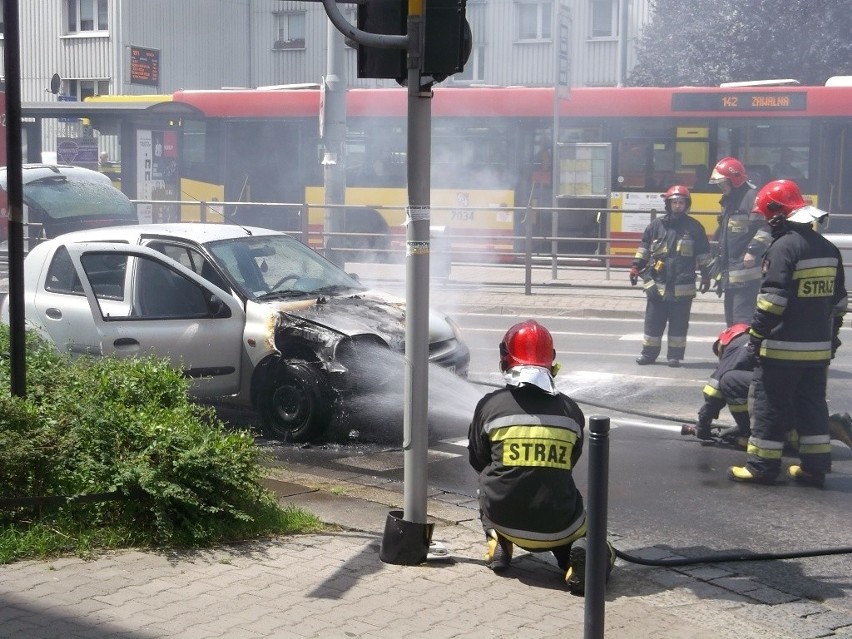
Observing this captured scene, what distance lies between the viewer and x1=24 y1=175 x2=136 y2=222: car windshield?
1698 cm

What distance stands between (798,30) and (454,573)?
31123 mm

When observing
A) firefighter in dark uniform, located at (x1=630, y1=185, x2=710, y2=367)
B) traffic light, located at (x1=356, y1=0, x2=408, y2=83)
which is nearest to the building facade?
firefighter in dark uniform, located at (x1=630, y1=185, x2=710, y2=367)

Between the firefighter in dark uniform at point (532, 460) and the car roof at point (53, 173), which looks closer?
the firefighter in dark uniform at point (532, 460)

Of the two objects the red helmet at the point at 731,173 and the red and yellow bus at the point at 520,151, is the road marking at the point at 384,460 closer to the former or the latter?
the red helmet at the point at 731,173

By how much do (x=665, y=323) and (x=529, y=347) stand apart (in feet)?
23.2

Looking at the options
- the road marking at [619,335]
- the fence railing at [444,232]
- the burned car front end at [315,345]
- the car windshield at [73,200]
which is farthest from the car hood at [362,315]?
the fence railing at [444,232]

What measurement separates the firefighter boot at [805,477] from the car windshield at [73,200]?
11.9 meters

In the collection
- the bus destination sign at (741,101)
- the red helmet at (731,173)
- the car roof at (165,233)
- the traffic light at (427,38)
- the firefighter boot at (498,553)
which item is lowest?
the firefighter boot at (498,553)

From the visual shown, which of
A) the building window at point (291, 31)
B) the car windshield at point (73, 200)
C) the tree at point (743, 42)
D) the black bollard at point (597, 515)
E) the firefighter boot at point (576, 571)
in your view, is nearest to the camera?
the black bollard at point (597, 515)

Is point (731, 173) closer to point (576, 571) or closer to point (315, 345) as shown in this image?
point (315, 345)

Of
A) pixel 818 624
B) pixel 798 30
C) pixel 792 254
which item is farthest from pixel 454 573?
pixel 798 30

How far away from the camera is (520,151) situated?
22250 mm

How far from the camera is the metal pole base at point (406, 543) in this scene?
5.29m

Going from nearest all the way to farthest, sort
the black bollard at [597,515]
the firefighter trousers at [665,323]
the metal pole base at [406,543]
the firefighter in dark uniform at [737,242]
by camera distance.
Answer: the black bollard at [597,515] → the metal pole base at [406,543] → the firefighter in dark uniform at [737,242] → the firefighter trousers at [665,323]
